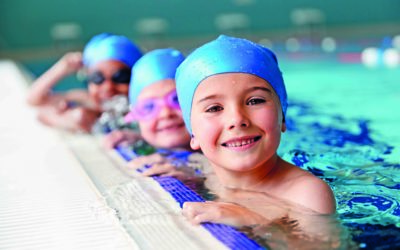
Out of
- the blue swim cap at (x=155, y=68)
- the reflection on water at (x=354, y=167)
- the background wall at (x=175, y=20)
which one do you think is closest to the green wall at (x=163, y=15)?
the background wall at (x=175, y=20)

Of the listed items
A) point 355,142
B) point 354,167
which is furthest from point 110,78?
point 354,167

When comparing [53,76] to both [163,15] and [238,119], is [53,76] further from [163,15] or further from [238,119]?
[163,15]

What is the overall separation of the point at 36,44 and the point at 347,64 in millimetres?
8684

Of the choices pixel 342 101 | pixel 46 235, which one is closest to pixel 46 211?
pixel 46 235

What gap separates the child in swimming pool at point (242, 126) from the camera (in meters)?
2.14

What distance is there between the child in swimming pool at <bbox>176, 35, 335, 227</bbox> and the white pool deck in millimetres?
157

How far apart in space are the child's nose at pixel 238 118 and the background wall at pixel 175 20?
12.3 meters

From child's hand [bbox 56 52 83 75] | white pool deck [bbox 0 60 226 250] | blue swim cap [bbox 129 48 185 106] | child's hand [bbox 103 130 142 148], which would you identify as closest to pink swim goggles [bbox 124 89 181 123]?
blue swim cap [bbox 129 48 185 106]

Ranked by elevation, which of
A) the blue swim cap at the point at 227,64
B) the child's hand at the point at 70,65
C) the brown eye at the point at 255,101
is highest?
the blue swim cap at the point at 227,64

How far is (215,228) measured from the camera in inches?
77.6

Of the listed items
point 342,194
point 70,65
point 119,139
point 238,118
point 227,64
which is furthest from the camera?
point 70,65

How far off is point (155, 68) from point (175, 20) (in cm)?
1321

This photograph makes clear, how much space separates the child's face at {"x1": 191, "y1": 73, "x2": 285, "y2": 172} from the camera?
2146 mm

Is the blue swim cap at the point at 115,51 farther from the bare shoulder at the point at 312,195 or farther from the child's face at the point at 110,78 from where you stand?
the bare shoulder at the point at 312,195
